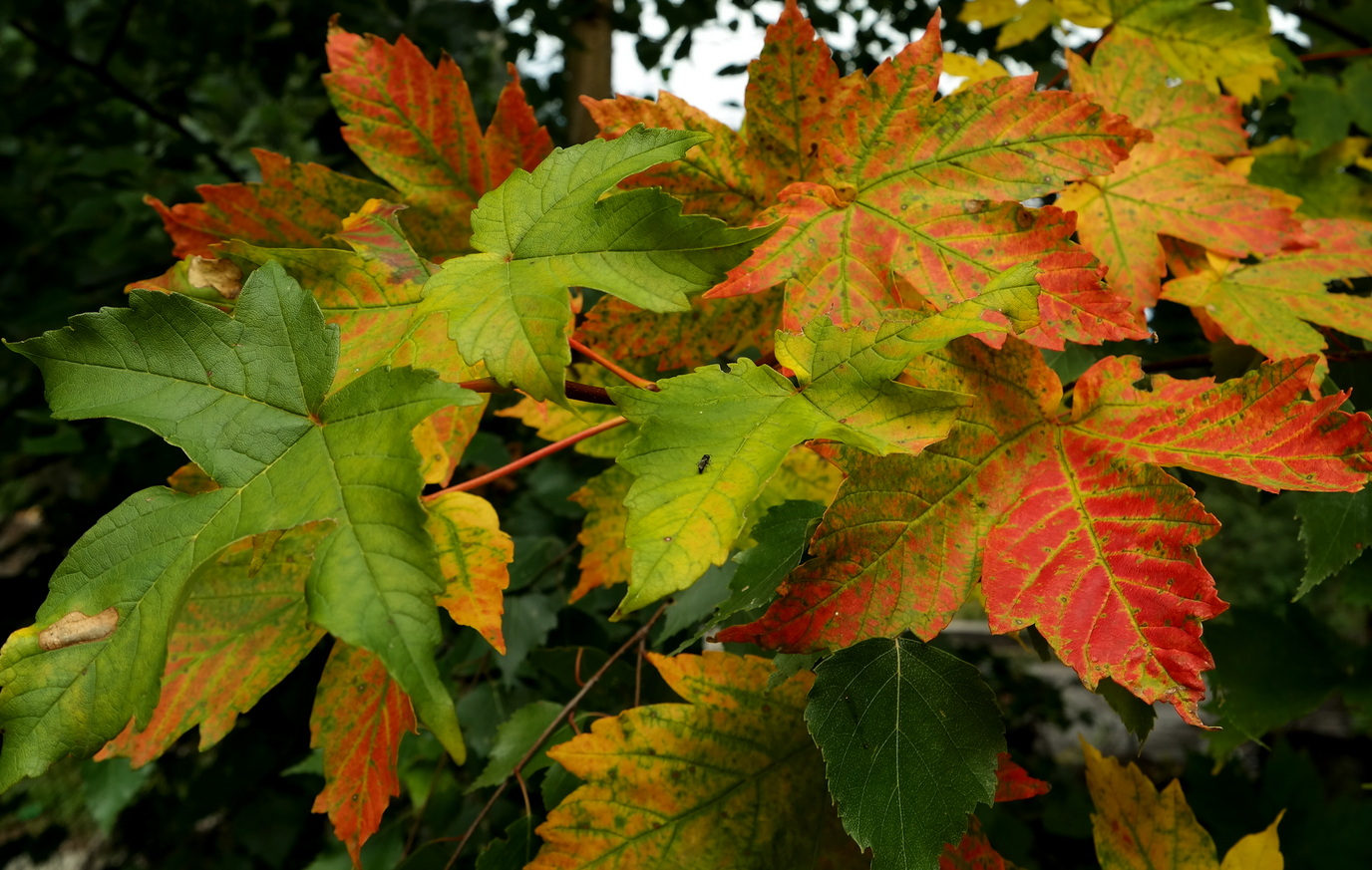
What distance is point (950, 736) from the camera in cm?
54

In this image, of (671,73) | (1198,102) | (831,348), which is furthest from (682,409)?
(671,73)

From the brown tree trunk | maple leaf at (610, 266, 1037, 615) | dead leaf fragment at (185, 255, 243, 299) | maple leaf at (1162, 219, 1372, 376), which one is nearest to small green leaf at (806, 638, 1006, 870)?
maple leaf at (610, 266, 1037, 615)

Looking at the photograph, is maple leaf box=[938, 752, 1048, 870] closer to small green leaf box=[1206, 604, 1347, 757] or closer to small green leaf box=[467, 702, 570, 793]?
small green leaf box=[467, 702, 570, 793]

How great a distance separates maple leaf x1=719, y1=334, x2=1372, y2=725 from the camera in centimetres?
47

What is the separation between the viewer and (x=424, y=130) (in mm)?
721

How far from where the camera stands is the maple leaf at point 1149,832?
0.69 metres

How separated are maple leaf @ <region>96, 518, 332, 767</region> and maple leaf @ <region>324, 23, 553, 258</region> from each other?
308mm

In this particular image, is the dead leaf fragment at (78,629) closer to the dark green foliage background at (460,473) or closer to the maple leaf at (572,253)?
the maple leaf at (572,253)

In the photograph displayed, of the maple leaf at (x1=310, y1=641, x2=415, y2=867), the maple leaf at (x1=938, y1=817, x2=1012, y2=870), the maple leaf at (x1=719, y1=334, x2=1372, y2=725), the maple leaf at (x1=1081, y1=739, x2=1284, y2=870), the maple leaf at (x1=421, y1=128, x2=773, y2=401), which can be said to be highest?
the maple leaf at (x1=421, y1=128, x2=773, y2=401)

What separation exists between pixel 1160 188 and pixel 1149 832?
572 mm

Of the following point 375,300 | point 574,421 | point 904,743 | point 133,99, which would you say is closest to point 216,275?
point 375,300

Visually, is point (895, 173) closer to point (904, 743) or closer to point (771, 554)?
point (771, 554)

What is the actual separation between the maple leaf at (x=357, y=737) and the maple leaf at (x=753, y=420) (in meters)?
0.30

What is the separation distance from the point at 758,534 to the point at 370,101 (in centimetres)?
50
